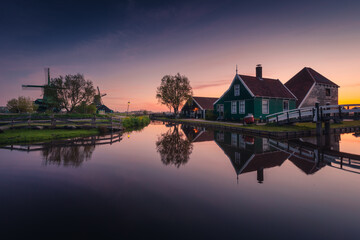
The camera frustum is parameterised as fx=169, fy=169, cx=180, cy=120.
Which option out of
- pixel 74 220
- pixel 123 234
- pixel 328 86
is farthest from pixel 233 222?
pixel 328 86

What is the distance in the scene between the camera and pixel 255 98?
2498 cm

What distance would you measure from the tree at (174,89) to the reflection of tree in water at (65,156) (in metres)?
36.0

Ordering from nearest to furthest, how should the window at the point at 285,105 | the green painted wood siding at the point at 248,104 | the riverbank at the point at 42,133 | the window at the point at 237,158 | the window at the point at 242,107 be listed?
the window at the point at 237,158, the riverbank at the point at 42,133, the green painted wood siding at the point at 248,104, the window at the point at 242,107, the window at the point at 285,105

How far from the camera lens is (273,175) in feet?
21.5

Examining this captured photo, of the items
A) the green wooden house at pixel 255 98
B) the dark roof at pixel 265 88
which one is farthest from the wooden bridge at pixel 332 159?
the dark roof at pixel 265 88

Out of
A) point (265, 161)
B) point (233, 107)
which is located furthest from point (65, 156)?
point (233, 107)

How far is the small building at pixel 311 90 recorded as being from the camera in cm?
2841

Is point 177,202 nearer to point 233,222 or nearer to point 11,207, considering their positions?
point 233,222

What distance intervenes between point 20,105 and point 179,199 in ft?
194

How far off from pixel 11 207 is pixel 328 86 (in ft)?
135

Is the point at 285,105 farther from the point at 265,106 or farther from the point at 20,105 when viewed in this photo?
the point at 20,105

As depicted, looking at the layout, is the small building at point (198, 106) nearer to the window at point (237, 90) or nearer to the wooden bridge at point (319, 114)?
the window at point (237, 90)

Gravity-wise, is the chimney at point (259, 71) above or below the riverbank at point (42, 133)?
above

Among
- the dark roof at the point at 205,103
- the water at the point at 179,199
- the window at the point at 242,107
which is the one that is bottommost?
the water at the point at 179,199
